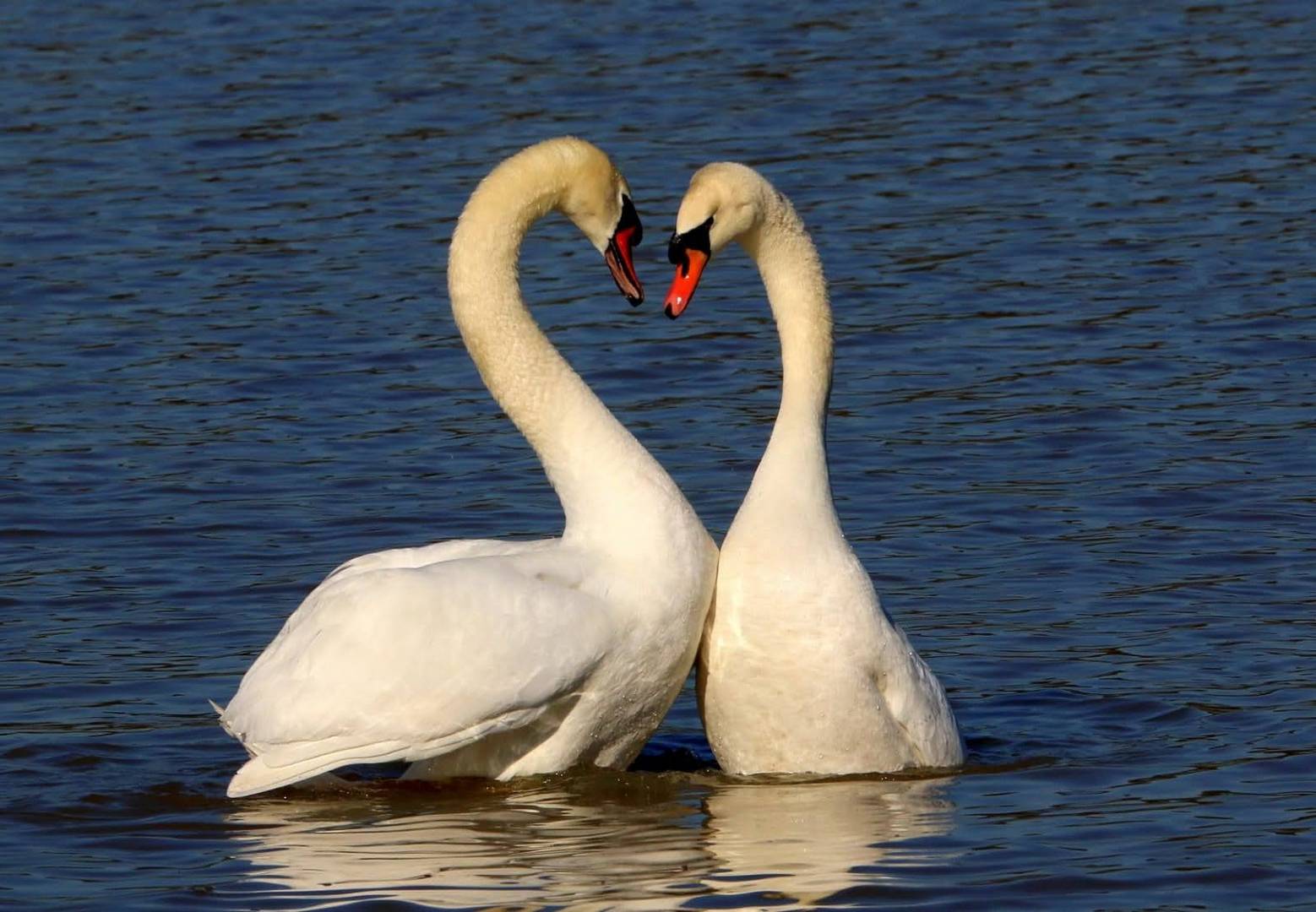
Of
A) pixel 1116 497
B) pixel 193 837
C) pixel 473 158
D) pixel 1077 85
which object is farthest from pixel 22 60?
pixel 193 837

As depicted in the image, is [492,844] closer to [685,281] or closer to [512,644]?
[512,644]

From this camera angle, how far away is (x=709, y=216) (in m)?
7.99

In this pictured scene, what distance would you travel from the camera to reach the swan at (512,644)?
7773mm

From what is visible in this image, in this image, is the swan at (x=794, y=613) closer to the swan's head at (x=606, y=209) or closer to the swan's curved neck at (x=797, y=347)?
the swan's curved neck at (x=797, y=347)

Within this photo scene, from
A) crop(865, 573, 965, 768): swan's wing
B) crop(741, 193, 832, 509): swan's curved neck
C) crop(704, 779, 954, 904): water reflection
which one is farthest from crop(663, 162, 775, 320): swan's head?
crop(704, 779, 954, 904): water reflection

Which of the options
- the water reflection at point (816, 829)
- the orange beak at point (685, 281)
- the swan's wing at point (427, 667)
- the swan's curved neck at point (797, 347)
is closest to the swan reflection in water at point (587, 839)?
the water reflection at point (816, 829)

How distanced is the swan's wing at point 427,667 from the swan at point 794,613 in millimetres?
448

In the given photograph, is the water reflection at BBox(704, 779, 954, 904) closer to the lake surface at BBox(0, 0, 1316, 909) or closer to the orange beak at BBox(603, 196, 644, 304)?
the lake surface at BBox(0, 0, 1316, 909)

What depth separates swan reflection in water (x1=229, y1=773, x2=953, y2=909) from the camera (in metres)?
7.22

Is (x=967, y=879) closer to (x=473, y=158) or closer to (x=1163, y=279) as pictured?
(x=1163, y=279)

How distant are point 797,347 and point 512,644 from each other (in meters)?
1.28

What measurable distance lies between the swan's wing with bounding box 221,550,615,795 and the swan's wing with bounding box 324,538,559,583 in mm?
181

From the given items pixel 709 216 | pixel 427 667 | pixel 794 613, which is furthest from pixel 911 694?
pixel 709 216

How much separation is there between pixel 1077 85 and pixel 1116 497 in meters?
8.18
